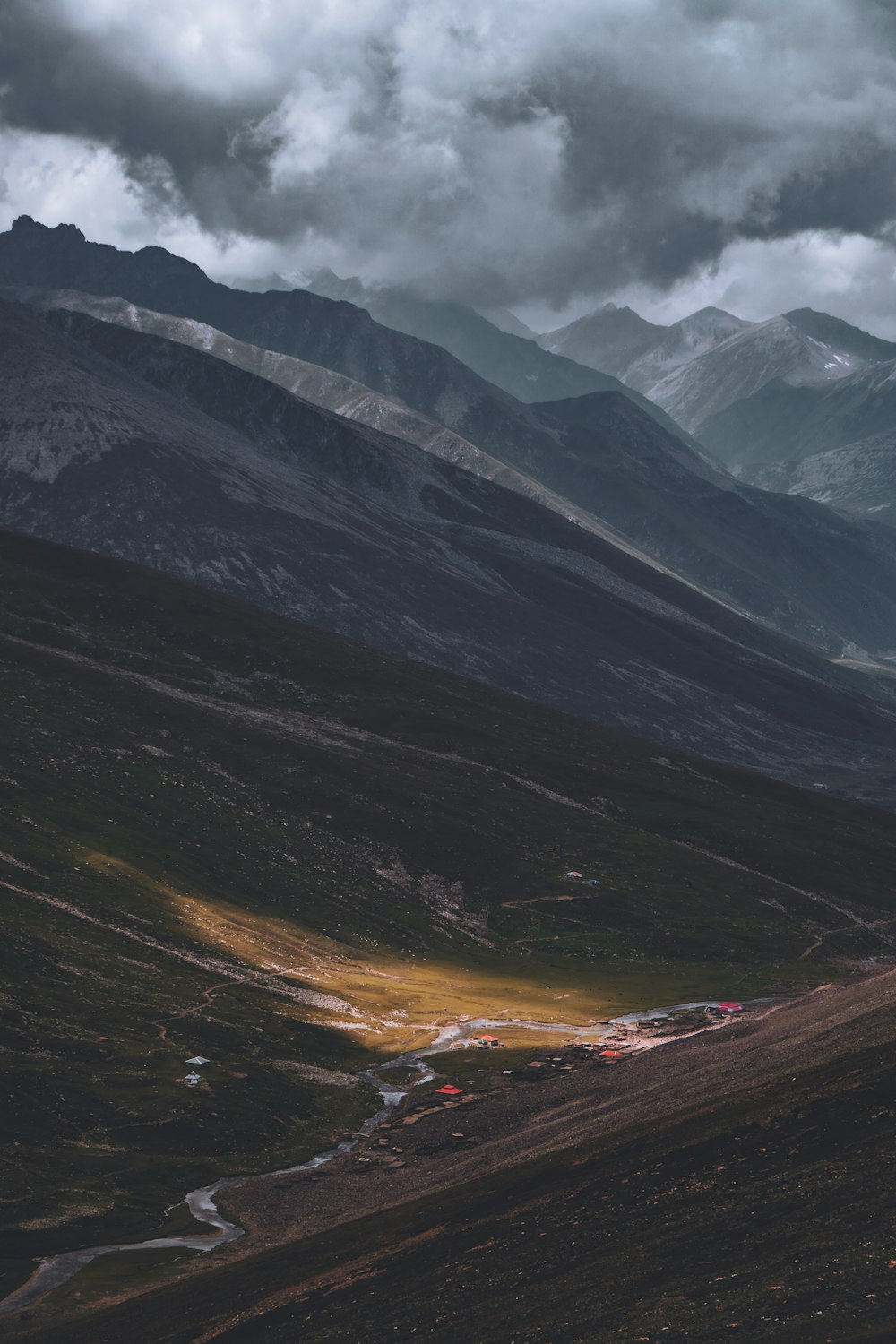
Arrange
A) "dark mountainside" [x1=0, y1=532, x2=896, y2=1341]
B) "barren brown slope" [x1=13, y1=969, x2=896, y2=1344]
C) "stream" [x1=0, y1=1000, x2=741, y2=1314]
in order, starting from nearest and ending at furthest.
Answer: "barren brown slope" [x1=13, y1=969, x2=896, y2=1344] < "stream" [x1=0, y1=1000, x2=741, y2=1314] < "dark mountainside" [x1=0, y1=532, x2=896, y2=1341]

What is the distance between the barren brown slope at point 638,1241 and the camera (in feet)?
163

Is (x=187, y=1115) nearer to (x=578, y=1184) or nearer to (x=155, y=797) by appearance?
(x=578, y=1184)

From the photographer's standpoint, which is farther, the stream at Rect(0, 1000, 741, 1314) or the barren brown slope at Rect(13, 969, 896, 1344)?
the stream at Rect(0, 1000, 741, 1314)

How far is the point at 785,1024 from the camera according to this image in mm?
102625

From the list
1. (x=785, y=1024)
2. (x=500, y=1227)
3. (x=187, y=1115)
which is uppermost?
(x=785, y=1024)

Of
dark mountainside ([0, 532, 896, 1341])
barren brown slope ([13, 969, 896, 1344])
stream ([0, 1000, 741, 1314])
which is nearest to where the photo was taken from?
barren brown slope ([13, 969, 896, 1344])

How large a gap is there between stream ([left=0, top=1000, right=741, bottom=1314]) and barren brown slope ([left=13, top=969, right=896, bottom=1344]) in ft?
20.6

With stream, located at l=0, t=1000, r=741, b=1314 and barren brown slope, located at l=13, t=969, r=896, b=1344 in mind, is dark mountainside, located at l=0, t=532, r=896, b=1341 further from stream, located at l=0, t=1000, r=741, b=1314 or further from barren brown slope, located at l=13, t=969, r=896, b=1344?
barren brown slope, located at l=13, t=969, r=896, b=1344

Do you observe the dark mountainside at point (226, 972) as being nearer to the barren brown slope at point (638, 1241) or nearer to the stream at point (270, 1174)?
the stream at point (270, 1174)

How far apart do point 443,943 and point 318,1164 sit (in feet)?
266

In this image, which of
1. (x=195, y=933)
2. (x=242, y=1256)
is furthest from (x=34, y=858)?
(x=242, y=1256)

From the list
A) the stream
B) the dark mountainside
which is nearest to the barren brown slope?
the dark mountainside

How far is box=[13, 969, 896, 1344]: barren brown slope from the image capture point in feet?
163

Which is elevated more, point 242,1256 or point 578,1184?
point 578,1184
